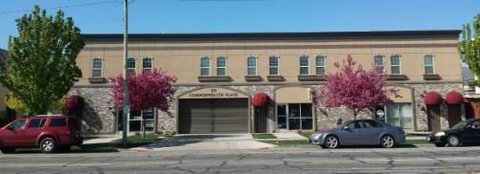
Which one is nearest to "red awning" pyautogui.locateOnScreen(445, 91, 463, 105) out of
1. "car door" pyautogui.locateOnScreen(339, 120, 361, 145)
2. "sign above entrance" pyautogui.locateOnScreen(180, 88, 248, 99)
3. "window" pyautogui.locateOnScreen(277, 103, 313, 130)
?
"window" pyautogui.locateOnScreen(277, 103, 313, 130)

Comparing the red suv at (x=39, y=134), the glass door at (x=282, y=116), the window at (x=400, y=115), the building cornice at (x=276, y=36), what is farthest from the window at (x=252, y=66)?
the red suv at (x=39, y=134)

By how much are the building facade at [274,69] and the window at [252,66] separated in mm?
70

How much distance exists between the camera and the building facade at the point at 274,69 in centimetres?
3919

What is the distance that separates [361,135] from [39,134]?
14007 mm

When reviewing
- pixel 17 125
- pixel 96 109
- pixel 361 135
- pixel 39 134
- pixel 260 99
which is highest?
pixel 260 99

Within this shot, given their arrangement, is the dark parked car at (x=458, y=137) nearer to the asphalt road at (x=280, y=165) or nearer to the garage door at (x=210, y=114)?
the asphalt road at (x=280, y=165)

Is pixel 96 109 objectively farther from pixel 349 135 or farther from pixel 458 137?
pixel 458 137

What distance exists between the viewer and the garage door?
39656 mm

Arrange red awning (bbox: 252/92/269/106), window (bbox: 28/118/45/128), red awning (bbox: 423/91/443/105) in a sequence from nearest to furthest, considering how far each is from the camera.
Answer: window (bbox: 28/118/45/128) < red awning (bbox: 252/92/269/106) < red awning (bbox: 423/91/443/105)

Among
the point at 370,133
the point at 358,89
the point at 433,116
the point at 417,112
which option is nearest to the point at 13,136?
the point at 370,133

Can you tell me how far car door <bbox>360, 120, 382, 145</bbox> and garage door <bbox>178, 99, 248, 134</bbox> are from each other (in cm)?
1582

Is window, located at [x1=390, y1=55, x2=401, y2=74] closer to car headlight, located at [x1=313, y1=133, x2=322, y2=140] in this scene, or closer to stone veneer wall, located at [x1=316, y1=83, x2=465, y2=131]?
stone veneer wall, located at [x1=316, y1=83, x2=465, y2=131]

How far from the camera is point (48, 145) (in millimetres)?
24328

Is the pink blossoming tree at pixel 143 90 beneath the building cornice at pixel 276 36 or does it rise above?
beneath
